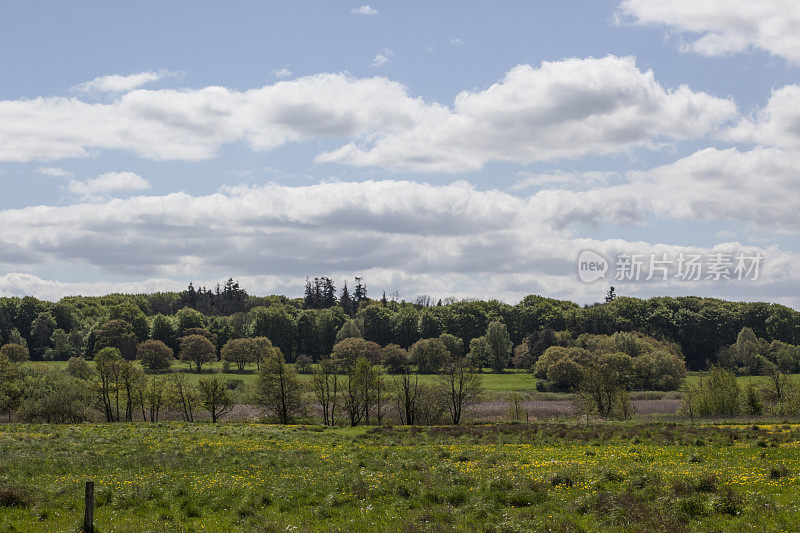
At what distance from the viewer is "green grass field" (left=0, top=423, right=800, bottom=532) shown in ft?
55.9

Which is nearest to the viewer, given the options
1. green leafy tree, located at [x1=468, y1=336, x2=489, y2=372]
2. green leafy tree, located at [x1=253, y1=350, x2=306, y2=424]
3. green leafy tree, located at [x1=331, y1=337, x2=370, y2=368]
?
green leafy tree, located at [x1=253, y1=350, x2=306, y2=424]

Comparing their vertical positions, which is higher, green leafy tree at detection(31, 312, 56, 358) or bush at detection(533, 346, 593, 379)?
green leafy tree at detection(31, 312, 56, 358)

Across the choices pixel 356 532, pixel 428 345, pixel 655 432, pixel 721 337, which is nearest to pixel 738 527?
pixel 356 532

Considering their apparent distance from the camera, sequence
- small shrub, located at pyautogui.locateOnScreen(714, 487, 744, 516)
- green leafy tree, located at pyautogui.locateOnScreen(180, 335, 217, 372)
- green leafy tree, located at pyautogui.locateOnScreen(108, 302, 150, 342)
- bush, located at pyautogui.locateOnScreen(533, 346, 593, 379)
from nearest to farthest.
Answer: small shrub, located at pyautogui.locateOnScreen(714, 487, 744, 516)
bush, located at pyautogui.locateOnScreen(533, 346, 593, 379)
green leafy tree, located at pyautogui.locateOnScreen(180, 335, 217, 372)
green leafy tree, located at pyautogui.locateOnScreen(108, 302, 150, 342)

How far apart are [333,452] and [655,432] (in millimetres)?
20517

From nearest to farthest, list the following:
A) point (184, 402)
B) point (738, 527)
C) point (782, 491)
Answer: point (738, 527) < point (782, 491) < point (184, 402)

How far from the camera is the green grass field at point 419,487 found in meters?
17.0

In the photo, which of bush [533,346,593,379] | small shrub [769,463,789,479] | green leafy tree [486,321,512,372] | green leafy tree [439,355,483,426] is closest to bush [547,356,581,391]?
bush [533,346,593,379]

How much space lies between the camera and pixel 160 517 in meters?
19.3

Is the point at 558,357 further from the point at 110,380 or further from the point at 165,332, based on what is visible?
the point at 165,332

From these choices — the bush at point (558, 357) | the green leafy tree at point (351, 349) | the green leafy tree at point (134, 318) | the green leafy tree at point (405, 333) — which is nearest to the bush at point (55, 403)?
the green leafy tree at point (351, 349)

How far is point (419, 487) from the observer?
71.7ft

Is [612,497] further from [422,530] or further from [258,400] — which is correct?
[258,400]

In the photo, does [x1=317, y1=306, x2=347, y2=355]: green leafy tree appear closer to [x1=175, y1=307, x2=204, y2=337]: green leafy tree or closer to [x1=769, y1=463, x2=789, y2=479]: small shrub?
[x1=175, y1=307, x2=204, y2=337]: green leafy tree
